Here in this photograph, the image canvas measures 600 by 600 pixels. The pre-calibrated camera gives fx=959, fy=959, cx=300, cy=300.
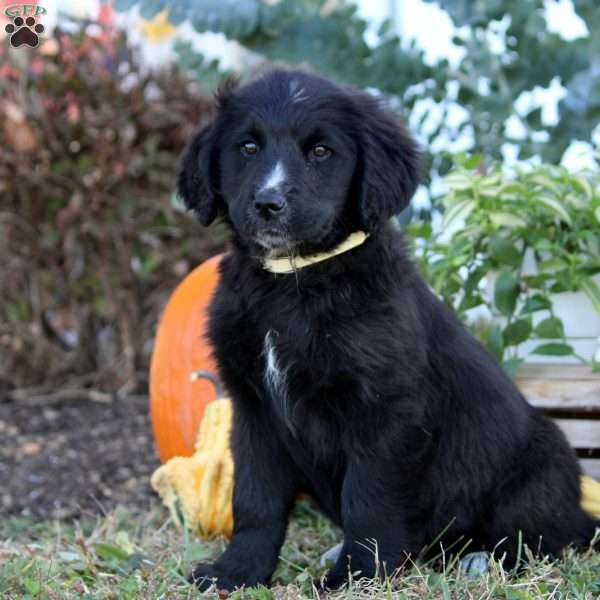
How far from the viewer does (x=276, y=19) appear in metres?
4.30

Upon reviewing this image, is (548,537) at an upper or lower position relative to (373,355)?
lower

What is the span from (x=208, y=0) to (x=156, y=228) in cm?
140

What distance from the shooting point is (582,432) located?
333cm

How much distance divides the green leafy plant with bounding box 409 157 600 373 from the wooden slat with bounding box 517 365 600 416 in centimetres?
9

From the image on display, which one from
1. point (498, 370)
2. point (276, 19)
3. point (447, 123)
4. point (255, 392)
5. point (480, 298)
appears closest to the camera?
point (255, 392)

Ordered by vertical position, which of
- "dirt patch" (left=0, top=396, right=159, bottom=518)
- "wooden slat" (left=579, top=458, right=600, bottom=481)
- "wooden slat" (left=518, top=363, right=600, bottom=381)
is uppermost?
"wooden slat" (left=518, top=363, right=600, bottom=381)

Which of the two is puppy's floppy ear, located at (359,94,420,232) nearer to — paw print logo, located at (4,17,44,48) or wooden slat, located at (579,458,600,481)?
wooden slat, located at (579,458,600,481)

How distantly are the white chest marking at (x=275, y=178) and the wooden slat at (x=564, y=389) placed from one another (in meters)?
1.37

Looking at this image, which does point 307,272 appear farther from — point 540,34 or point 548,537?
point 540,34

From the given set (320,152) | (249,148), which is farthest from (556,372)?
(249,148)

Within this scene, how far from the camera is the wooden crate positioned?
331cm

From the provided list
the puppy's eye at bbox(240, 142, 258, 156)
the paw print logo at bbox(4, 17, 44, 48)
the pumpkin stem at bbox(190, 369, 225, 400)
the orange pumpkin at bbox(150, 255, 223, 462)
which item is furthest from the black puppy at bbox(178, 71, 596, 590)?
the paw print logo at bbox(4, 17, 44, 48)

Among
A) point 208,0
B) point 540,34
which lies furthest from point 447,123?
point 208,0

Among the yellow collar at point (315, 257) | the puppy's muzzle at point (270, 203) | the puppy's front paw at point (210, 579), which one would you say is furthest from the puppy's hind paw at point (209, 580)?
the puppy's muzzle at point (270, 203)
